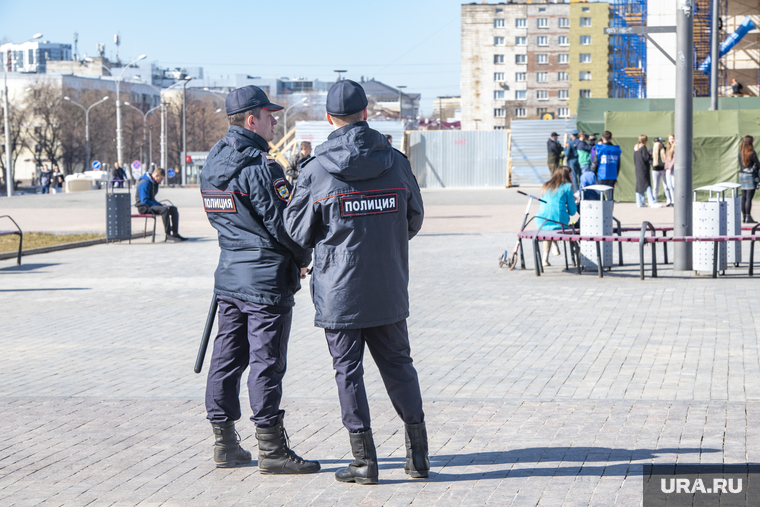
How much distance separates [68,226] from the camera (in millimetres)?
21984

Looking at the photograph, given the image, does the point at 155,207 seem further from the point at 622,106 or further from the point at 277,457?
the point at 622,106

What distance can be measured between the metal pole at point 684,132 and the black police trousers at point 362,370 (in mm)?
8556

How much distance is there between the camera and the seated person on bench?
18.0m

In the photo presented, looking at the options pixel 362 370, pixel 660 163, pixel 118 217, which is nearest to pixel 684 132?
pixel 362 370

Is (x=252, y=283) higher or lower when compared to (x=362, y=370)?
higher

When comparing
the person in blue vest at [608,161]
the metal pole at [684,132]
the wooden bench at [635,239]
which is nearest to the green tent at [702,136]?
the person in blue vest at [608,161]

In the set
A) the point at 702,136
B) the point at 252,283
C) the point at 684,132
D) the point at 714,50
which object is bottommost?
the point at 252,283

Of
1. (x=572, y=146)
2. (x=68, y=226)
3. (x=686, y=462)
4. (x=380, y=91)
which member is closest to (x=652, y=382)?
(x=686, y=462)

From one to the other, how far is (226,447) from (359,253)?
1.21 meters

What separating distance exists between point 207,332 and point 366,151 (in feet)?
4.40

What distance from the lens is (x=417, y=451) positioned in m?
4.39

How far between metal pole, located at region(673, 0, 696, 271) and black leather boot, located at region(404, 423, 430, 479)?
8.53 m

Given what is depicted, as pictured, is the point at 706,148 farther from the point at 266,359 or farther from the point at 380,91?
the point at 380,91

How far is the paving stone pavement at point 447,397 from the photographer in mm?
4371
